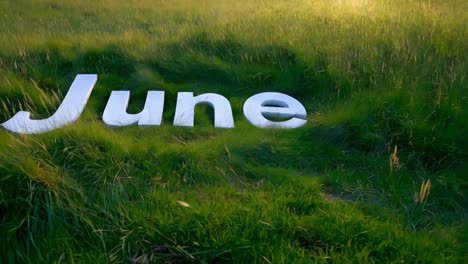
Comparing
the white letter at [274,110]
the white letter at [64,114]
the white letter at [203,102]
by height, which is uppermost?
the white letter at [64,114]

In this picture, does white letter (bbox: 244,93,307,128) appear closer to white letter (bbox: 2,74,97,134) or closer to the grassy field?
the grassy field

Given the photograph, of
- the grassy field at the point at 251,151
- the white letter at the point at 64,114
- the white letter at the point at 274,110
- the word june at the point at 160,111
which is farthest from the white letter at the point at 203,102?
the white letter at the point at 64,114

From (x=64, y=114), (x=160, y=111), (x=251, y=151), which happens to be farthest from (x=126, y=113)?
(x=251, y=151)

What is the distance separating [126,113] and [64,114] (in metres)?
0.58

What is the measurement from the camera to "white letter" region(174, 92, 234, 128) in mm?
4379

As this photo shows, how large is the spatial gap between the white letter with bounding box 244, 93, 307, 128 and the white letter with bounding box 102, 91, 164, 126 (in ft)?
2.92

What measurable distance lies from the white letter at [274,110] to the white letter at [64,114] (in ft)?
5.43

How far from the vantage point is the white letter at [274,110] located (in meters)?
4.43

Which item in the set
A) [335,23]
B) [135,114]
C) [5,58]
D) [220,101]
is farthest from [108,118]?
[335,23]

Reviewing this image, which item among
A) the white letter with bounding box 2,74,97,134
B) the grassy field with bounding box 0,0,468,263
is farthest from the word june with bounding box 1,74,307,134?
the grassy field with bounding box 0,0,468,263

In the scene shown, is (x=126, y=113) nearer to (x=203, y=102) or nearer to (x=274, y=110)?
(x=203, y=102)

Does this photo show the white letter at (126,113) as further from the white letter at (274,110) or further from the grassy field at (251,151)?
the white letter at (274,110)

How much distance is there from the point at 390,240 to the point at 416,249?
14cm

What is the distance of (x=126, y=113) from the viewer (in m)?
4.53
